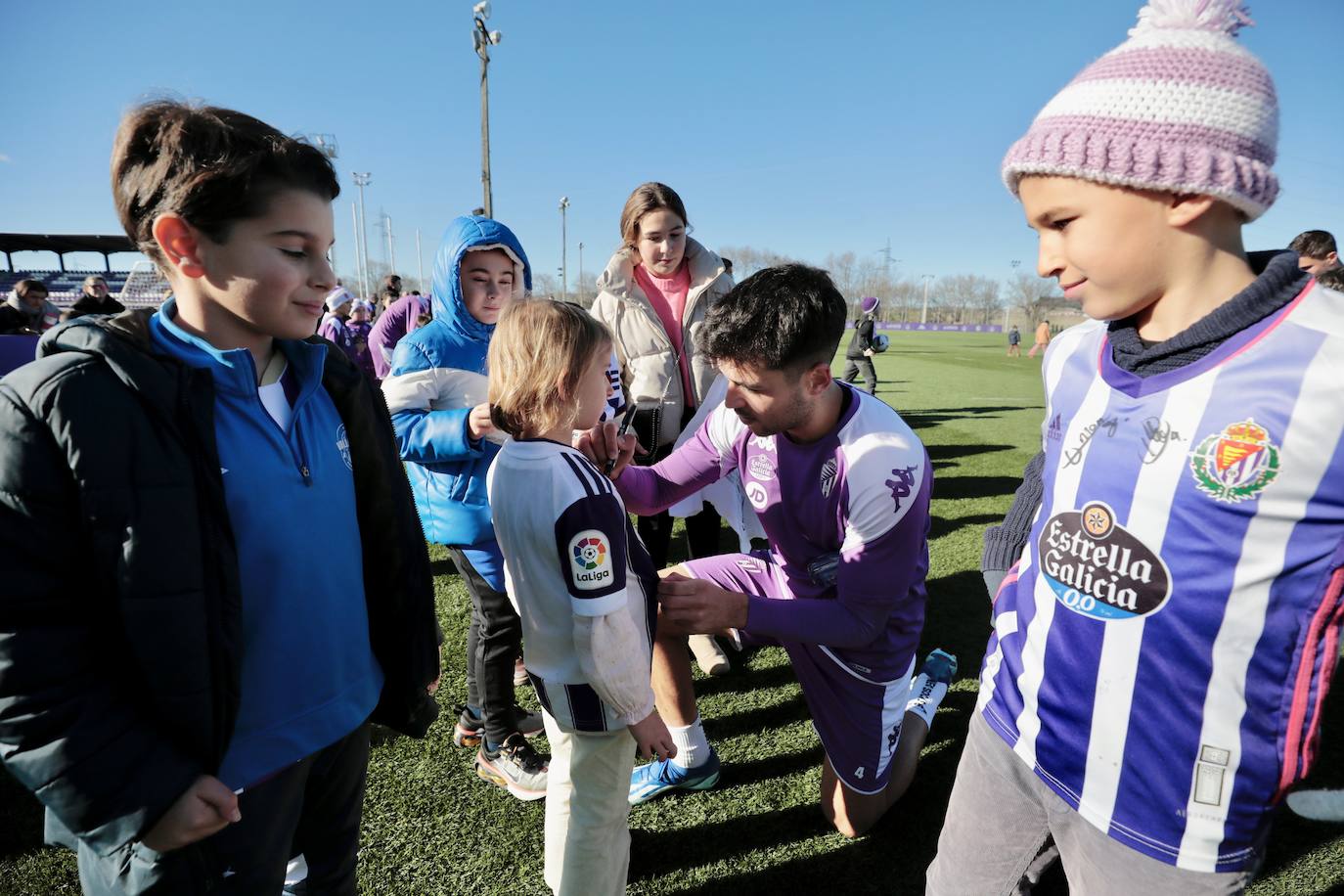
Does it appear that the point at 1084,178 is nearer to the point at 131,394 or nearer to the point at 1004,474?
the point at 131,394

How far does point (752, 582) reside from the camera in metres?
2.81

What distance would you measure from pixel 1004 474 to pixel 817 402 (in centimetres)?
652

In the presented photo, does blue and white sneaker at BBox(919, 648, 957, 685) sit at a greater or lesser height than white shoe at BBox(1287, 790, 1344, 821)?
greater

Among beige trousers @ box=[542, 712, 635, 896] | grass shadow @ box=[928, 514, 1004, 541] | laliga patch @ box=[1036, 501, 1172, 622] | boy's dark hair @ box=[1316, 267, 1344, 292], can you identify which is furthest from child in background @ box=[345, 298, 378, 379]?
boy's dark hair @ box=[1316, 267, 1344, 292]

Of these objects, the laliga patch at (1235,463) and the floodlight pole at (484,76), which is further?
the floodlight pole at (484,76)

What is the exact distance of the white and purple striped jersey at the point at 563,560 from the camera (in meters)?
1.54

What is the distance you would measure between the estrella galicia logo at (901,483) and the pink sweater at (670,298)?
184 centimetres

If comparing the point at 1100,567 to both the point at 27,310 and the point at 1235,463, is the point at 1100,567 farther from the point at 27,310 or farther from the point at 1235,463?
the point at 27,310

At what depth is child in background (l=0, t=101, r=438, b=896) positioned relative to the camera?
1056 millimetres

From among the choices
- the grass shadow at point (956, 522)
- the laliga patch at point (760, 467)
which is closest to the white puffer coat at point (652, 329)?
the laliga patch at point (760, 467)

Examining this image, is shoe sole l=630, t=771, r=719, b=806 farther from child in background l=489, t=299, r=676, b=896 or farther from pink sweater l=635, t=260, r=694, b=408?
pink sweater l=635, t=260, r=694, b=408

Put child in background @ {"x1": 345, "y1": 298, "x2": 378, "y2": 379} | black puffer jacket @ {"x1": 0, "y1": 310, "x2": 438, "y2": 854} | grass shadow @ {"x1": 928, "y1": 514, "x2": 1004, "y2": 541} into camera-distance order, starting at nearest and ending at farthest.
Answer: black puffer jacket @ {"x1": 0, "y1": 310, "x2": 438, "y2": 854} < grass shadow @ {"x1": 928, "y1": 514, "x2": 1004, "y2": 541} < child in background @ {"x1": 345, "y1": 298, "x2": 378, "y2": 379}

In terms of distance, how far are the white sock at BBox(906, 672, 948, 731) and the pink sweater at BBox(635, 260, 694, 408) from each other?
196 cm

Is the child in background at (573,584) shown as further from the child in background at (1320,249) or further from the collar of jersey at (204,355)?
the child in background at (1320,249)
